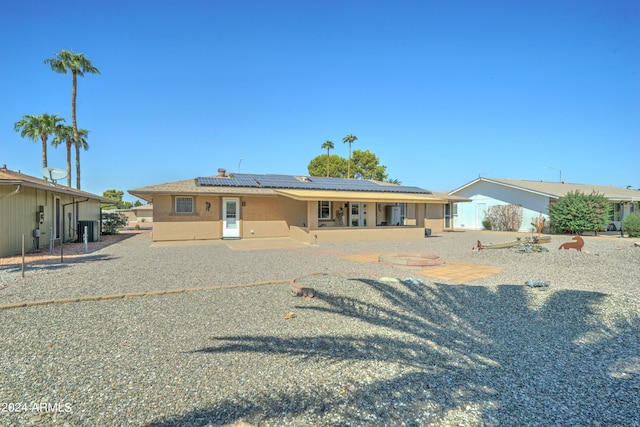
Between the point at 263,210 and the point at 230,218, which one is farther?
the point at 263,210

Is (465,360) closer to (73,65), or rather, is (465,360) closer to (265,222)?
(265,222)

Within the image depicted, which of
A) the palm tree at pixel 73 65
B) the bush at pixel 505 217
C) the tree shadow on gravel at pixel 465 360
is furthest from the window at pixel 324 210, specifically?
the palm tree at pixel 73 65

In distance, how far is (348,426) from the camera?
2834mm

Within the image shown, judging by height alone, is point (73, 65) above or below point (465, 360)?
above

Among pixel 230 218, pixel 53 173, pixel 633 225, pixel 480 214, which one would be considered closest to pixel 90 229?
pixel 53 173

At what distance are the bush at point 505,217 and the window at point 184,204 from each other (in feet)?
84.6

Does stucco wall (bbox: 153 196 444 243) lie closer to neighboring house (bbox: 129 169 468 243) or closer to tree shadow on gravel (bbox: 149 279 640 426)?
neighboring house (bbox: 129 169 468 243)

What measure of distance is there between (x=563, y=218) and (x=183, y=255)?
25.7 metres

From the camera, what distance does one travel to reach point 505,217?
2962 cm

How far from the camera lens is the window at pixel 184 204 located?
62.7ft

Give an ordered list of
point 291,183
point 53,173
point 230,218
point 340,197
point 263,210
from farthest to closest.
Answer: point 291,183 < point 263,210 < point 230,218 < point 340,197 < point 53,173

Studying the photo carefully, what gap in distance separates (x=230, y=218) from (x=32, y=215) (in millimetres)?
9038

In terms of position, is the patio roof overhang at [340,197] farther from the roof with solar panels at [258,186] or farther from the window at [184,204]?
the window at [184,204]

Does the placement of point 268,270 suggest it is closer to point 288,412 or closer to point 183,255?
point 183,255
